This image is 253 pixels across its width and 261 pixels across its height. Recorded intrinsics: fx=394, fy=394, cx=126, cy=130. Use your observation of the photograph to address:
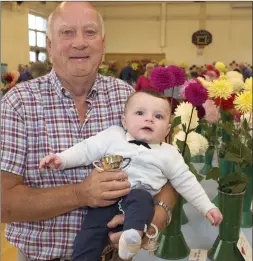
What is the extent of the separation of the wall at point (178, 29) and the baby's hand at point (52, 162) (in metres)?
12.6

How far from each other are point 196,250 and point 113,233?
55 centimetres

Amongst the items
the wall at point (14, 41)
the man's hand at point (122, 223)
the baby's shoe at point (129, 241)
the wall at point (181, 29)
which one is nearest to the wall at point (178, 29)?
the wall at point (181, 29)

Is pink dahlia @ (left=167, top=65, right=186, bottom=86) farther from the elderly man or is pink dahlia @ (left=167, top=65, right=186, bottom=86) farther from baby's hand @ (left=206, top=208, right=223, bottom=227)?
baby's hand @ (left=206, top=208, right=223, bottom=227)

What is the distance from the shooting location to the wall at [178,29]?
1353 centimetres

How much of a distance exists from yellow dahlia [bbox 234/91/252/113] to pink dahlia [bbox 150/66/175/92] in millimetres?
351

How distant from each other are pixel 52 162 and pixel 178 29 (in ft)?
44.3

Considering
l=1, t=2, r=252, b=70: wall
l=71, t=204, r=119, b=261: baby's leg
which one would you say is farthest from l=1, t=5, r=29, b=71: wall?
l=71, t=204, r=119, b=261: baby's leg

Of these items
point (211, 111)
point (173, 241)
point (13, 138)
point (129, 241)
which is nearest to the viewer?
point (129, 241)

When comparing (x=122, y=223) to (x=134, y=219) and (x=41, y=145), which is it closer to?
(x=134, y=219)

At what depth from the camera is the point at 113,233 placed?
1.12 meters

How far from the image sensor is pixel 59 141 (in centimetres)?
130

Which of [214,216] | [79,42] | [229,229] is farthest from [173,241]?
[79,42]

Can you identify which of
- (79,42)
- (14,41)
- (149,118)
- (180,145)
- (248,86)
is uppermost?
(14,41)

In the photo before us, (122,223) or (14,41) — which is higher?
(14,41)
